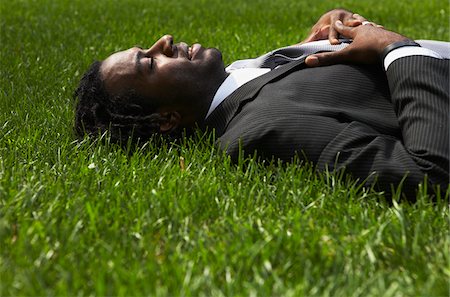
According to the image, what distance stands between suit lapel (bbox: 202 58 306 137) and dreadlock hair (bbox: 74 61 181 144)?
0.72 ft

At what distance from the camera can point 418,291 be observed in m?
2.02

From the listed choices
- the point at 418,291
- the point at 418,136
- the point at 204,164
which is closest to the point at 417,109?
the point at 418,136

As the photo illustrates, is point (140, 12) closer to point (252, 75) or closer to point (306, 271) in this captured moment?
point (252, 75)

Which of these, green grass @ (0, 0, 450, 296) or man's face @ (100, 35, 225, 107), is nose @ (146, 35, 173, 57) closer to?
man's face @ (100, 35, 225, 107)

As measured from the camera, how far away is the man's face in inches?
136

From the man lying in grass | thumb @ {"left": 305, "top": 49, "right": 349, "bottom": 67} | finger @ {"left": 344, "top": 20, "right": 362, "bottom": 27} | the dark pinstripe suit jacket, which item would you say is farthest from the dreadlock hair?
finger @ {"left": 344, "top": 20, "right": 362, "bottom": 27}

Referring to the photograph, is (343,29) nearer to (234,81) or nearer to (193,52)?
(234,81)

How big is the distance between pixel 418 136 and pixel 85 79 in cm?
159

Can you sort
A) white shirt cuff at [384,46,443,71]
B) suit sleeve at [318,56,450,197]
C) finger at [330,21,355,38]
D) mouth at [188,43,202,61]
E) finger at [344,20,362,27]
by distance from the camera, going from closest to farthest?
1. suit sleeve at [318,56,450,197]
2. white shirt cuff at [384,46,443,71]
3. mouth at [188,43,202,61]
4. finger at [330,21,355,38]
5. finger at [344,20,362,27]

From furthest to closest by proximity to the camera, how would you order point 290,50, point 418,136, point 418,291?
point 290,50, point 418,136, point 418,291

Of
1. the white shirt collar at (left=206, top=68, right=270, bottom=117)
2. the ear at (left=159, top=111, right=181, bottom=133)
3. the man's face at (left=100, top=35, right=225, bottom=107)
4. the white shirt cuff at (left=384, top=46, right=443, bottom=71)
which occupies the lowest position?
the ear at (left=159, top=111, right=181, bottom=133)

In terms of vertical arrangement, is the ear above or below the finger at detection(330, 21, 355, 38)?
below

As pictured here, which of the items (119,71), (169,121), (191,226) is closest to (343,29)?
(169,121)

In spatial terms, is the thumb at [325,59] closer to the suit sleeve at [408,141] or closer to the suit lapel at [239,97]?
the suit lapel at [239,97]
